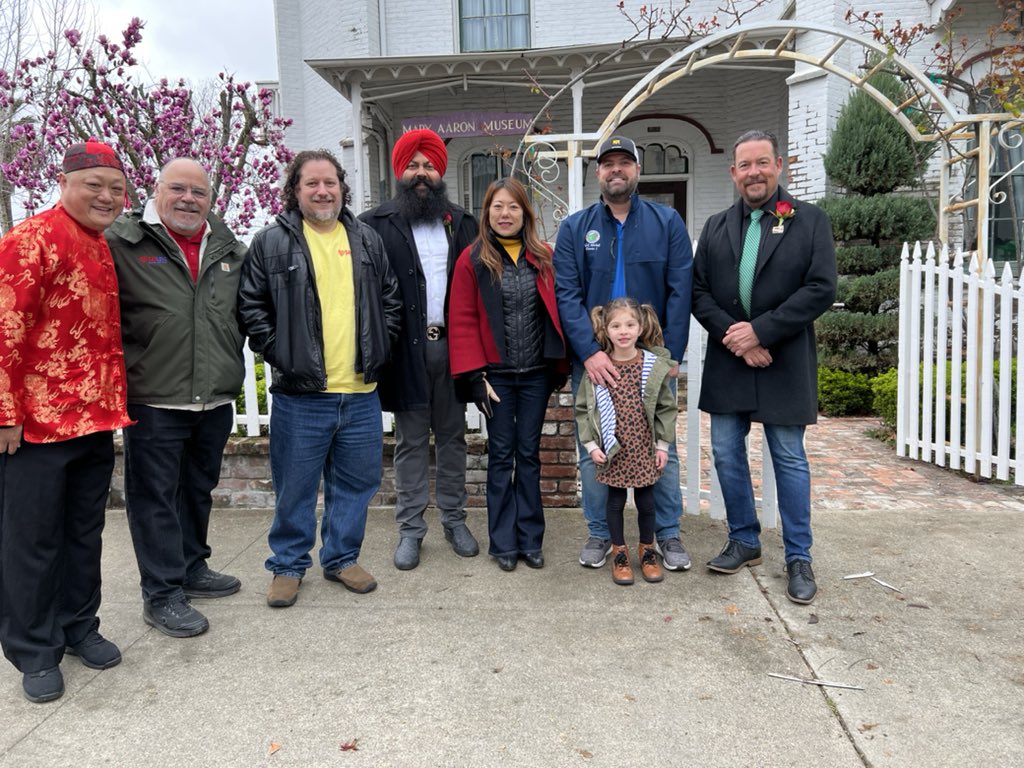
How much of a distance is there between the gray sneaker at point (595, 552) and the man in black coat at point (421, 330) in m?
0.60

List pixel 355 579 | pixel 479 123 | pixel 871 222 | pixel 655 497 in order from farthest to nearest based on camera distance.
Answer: pixel 479 123 < pixel 871 222 < pixel 655 497 < pixel 355 579

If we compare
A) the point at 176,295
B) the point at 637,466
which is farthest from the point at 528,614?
the point at 176,295

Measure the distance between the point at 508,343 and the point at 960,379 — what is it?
3.61 metres

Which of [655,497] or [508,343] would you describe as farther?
[655,497]

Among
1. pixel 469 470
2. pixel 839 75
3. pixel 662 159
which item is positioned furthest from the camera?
pixel 662 159

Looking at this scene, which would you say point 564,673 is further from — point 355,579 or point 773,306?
point 773,306

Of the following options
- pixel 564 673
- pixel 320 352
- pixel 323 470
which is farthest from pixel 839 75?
pixel 564 673

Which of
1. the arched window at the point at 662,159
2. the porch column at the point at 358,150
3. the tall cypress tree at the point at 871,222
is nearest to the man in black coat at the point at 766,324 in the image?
the tall cypress tree at the point at 871,222

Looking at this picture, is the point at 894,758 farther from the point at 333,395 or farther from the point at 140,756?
the point at 333,395

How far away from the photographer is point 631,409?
3531 mm

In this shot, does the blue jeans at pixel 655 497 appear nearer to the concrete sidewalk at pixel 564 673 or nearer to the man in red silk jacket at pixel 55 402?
the concrete sidewalk at pixel 564 673

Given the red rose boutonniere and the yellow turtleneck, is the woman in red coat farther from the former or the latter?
the red rose boutonniere

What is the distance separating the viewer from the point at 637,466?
140 inches

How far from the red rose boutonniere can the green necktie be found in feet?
0.29
